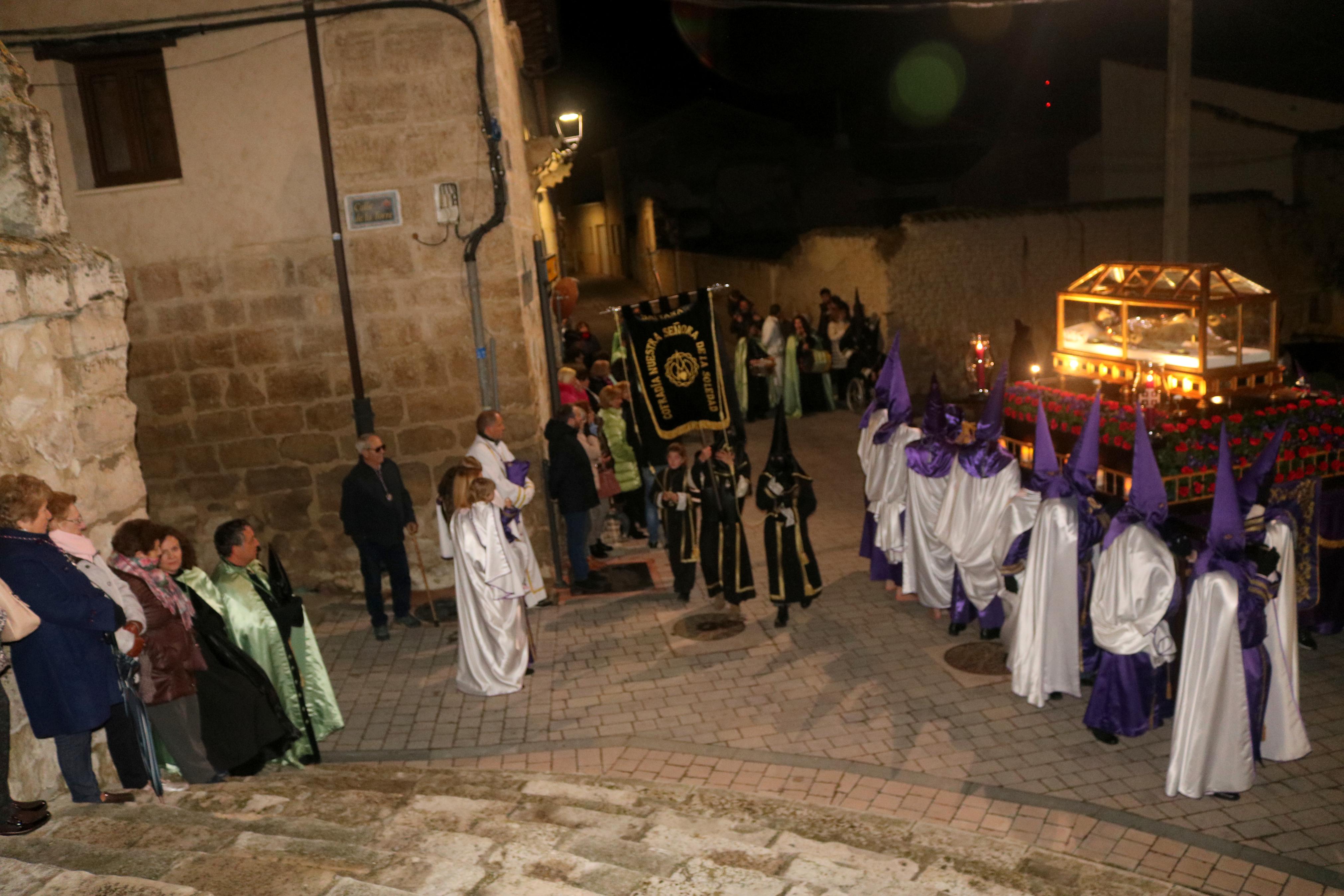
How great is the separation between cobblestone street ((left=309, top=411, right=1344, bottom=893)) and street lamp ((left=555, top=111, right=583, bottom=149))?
215 inches

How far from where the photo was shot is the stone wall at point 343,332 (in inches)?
380

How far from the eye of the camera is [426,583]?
30.4 ft

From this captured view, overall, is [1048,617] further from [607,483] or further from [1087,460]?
[607,483]

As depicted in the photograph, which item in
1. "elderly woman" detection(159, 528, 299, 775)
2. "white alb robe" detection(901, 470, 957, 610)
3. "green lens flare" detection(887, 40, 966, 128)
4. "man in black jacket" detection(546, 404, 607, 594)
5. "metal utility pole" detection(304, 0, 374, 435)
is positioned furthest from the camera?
"green lens flare" detection(887, 40, 966, 128)

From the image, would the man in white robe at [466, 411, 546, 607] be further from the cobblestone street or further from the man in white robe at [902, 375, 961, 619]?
the man in white robe at [902, 375, 961, 619]

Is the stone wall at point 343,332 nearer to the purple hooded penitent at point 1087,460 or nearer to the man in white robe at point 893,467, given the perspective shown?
the man in white robe at point 893,467

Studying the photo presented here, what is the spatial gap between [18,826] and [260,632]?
5.91 ft

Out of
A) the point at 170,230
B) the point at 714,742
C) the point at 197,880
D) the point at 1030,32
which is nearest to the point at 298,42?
the point at 170,230

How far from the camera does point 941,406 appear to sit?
346 inches

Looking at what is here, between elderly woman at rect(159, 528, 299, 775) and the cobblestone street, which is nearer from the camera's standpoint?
the cobblestone street

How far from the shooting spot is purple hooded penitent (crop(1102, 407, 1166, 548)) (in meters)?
6.39

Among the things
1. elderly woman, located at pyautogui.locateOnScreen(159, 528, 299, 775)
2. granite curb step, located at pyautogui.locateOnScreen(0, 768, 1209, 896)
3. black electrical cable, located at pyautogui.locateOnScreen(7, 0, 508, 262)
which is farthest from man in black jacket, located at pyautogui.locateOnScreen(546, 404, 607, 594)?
granite curb step, located at pyautogui.locateOnScreen(0, 768, 1209, 896)

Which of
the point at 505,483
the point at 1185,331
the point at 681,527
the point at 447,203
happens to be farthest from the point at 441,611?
the point at 1185,331

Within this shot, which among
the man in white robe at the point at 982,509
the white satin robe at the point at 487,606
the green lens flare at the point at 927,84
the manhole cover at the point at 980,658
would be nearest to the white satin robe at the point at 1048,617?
the manhole cover at the point at 980,658
